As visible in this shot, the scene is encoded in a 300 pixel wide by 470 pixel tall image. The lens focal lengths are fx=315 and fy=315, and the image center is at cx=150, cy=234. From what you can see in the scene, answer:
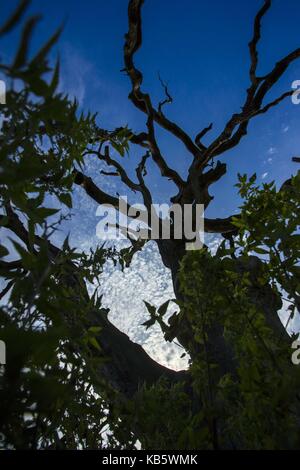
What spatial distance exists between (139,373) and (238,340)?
5.80 ft

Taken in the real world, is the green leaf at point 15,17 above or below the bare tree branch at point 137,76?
below

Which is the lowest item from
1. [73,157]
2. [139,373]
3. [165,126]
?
[139,373]

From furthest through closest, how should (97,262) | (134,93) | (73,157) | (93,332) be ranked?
1. (134,93)
2. (97,262)
3. (73,157)
4. (93,332)

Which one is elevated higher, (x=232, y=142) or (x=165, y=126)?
(x=165, y=126)

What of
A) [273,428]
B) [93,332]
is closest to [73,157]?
[93,332]

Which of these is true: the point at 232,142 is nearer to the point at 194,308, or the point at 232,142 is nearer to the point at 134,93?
the point at 134,93

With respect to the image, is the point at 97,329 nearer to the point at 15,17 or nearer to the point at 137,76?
the point at 15,17

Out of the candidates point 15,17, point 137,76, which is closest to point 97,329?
point 15,17

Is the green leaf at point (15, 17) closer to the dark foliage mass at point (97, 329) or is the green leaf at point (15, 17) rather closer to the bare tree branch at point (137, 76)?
the dark foliage mass at point (97, 329)

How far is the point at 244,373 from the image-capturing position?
0.57 metres

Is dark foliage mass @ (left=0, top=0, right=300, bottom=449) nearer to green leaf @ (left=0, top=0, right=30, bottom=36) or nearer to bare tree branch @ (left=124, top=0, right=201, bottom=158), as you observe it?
green leaf @ (left=0, top=0, right=30, bottom=36)

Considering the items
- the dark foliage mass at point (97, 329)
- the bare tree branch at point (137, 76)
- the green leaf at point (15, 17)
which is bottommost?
the dark foliage mass at point (97, 329)

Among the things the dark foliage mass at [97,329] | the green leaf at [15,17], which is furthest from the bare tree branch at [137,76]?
the green leaf at [15,17]

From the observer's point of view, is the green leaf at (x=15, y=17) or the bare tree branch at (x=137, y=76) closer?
the green leaf at (x=15, y=17)
